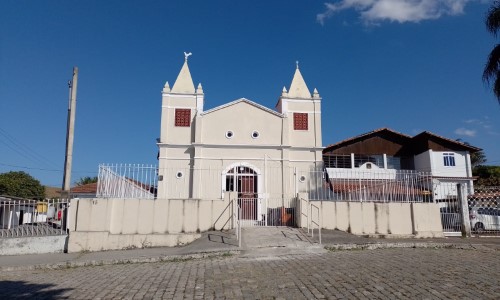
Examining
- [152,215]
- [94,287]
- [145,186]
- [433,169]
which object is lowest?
[94,287]

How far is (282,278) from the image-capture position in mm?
6789

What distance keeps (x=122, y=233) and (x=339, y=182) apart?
942 cm

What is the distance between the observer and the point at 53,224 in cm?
1401

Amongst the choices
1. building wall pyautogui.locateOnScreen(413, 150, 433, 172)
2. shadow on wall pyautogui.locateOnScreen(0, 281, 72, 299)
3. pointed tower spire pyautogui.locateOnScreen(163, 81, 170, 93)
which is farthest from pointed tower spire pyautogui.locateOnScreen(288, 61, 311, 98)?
shadow on wall pyautogui.locateOnScreen(0, 281, 72, 299)

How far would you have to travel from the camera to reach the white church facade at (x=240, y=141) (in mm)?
19516

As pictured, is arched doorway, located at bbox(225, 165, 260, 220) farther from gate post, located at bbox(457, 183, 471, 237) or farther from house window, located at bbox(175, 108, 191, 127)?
gate post, located at bbox(457, 183, 471, 237)

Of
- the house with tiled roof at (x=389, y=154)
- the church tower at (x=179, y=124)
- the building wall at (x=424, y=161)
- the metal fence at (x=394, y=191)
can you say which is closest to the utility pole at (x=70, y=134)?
the church tower at (x=179, y=124)

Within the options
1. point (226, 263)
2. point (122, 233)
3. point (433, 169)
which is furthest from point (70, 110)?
point (433, 169)

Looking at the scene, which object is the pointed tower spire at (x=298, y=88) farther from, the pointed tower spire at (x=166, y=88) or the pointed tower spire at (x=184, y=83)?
the pointed tower spire at (x=166, y=88)

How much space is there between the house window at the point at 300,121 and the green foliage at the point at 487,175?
23.0 metres

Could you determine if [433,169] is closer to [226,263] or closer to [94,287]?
[226,263]

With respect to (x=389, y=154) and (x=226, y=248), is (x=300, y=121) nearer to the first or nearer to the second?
(x=389, y=154)

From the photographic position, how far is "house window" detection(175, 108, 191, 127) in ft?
68.6

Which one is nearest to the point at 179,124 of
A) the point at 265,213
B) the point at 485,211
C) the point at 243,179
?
the point at 243,179
